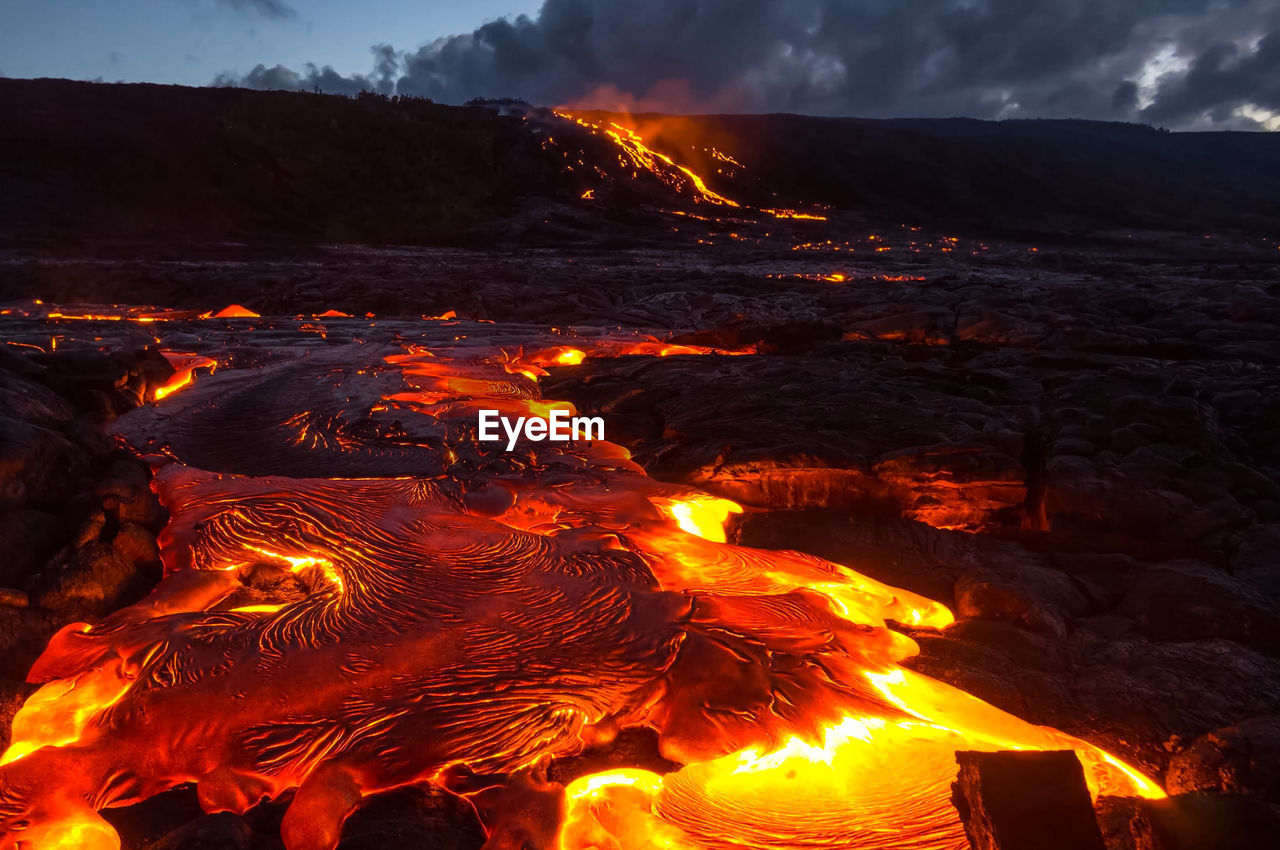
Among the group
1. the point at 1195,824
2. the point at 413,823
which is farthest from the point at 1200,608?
the point at 413,823

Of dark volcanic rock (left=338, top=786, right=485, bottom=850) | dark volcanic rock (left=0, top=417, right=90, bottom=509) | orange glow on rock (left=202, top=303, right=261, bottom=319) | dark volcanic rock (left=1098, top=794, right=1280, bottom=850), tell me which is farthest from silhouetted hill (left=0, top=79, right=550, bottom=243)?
dark volcanic rock (left=1098, top=794, right=1280, bottom=850)

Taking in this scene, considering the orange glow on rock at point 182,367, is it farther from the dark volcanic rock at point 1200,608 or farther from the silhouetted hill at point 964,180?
the silhouetted hill at point 964,180

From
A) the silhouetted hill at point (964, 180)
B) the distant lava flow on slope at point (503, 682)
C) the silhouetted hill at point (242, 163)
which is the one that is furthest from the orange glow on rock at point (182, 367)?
the silhouetted hill at point (964, 180)

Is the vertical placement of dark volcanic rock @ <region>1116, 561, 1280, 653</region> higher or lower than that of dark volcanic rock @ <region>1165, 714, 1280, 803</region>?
higher

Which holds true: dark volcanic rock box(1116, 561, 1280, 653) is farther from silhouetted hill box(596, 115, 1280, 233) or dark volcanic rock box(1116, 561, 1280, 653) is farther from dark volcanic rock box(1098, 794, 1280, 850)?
silhouetted hill box(596, 115, 1280, 233)

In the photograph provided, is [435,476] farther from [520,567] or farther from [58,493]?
[58,493]

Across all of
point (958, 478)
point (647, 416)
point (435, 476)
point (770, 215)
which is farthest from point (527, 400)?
point (770, 215)
